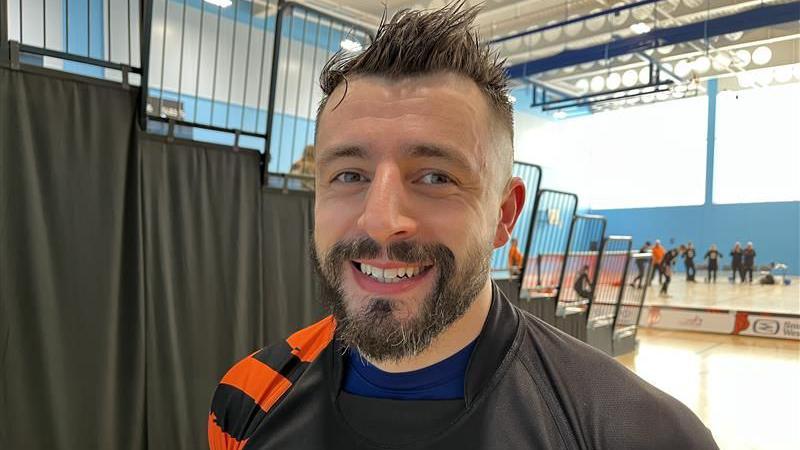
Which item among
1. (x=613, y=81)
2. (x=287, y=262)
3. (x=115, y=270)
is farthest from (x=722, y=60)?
(x=115, y=270)

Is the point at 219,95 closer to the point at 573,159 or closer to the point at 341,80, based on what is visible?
the point at 341,80

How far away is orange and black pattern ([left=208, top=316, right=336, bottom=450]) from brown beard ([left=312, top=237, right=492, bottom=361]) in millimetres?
224

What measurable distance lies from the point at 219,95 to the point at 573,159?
1226 centimetres

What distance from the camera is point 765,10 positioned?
747 cm

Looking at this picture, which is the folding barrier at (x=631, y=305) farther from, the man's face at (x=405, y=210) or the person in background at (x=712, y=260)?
the man's face at (x=405, y=210)

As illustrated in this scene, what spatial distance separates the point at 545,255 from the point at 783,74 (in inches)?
282

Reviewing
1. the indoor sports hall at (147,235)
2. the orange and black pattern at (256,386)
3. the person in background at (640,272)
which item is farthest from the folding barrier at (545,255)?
the orange and black pattern at (256,386)

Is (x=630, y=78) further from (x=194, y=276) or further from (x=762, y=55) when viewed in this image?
(x=194, y=276)

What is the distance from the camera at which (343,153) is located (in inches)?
37.0

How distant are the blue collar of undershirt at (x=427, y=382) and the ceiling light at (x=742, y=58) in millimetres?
10764

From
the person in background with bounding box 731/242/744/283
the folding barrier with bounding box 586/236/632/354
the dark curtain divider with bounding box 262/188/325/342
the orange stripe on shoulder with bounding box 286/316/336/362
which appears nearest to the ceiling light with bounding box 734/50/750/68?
the person in background with bounding box 731/242/744/283

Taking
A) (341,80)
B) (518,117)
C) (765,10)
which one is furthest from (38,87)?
(518,117)

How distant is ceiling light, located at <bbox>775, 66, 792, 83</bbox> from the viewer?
8.90 m

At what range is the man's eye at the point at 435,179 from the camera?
914 mm
